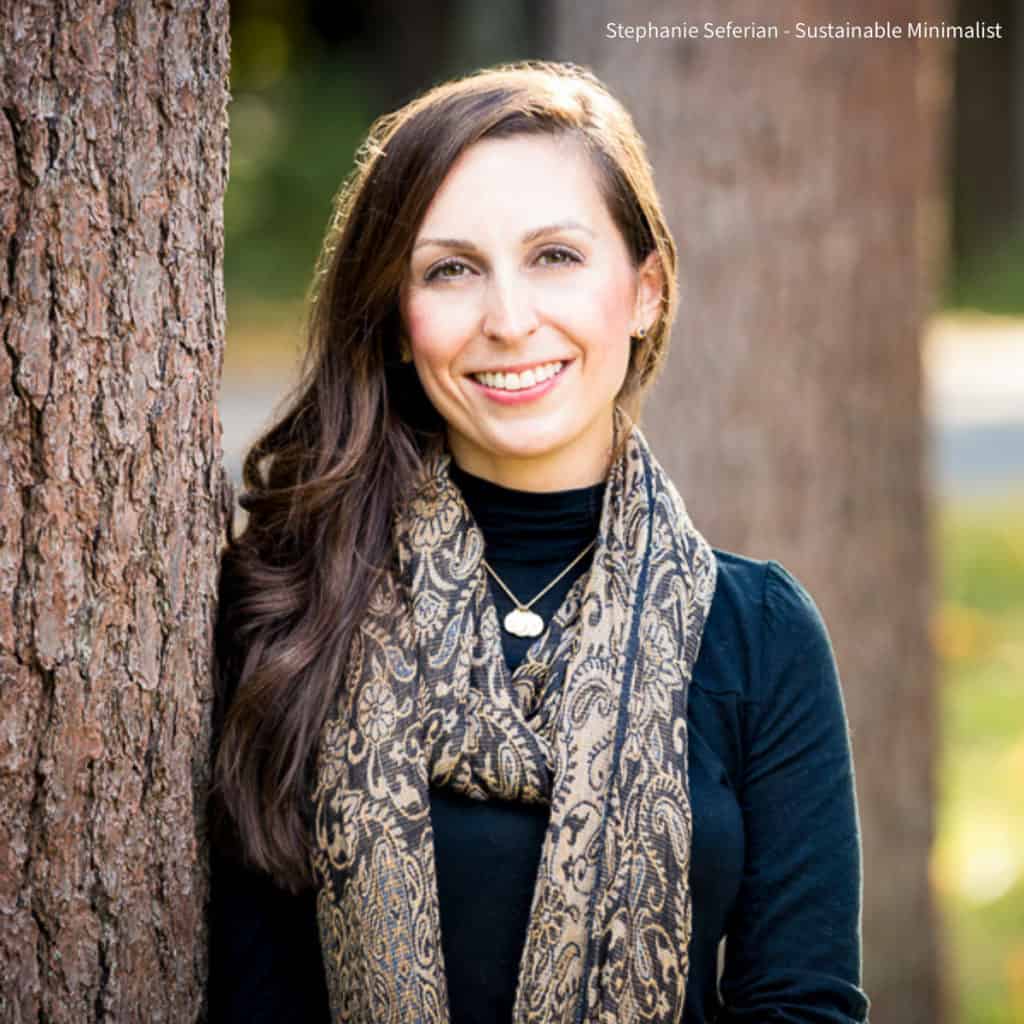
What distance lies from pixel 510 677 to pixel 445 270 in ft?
2.17

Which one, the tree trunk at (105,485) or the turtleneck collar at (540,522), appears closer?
the tree trunk at (105,485)

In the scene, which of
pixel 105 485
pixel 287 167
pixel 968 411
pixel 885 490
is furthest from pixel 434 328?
pixel 287 167

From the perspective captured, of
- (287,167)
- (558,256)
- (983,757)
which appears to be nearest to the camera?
(558,256)

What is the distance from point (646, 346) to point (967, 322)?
13933 mm

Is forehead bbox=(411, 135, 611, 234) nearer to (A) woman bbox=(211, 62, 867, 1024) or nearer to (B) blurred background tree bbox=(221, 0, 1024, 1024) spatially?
(A) woman bbox=(211, 62, 867, 1024)

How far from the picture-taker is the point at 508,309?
7.47 ft

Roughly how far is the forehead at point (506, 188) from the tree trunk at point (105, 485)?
1.18 feet

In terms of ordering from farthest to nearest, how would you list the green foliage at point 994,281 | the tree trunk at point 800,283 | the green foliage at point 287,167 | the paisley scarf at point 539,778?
the green foliage at point 287,167 < the green foliage at point 994,281 < the tree trunk at point 800,283 < the paisley scarf at point 539,778

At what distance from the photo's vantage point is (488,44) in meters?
13.6

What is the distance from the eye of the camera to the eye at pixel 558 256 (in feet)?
7.64

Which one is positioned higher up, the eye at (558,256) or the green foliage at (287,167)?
the green foliage at (287,167)

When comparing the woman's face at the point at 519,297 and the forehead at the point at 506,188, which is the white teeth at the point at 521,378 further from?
the forehead at the point at 506,188

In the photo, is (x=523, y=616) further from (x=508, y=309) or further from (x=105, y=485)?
(x=105, y=485)

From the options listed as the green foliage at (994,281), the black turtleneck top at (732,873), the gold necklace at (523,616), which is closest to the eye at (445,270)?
the gold necklace at (523,616)
